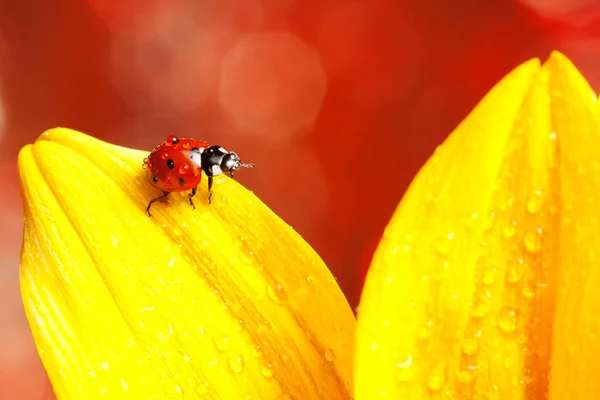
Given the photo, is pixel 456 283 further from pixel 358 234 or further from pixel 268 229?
pixel 358 234

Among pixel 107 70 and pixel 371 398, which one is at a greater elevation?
pixel 107 70

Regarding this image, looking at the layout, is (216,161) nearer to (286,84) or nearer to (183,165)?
(183,165)

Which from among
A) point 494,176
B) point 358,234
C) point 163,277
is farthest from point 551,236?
point 358,234

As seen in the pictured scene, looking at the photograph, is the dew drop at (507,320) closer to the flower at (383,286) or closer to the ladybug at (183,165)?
the flower at (383,286)

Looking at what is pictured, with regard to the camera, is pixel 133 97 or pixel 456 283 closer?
pixel 456 283

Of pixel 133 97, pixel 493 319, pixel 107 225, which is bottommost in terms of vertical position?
pixel 493 319

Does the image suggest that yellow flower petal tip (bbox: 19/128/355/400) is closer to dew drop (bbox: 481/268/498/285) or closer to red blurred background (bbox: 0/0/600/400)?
dew drop (bbox: 481/268/498/285)
